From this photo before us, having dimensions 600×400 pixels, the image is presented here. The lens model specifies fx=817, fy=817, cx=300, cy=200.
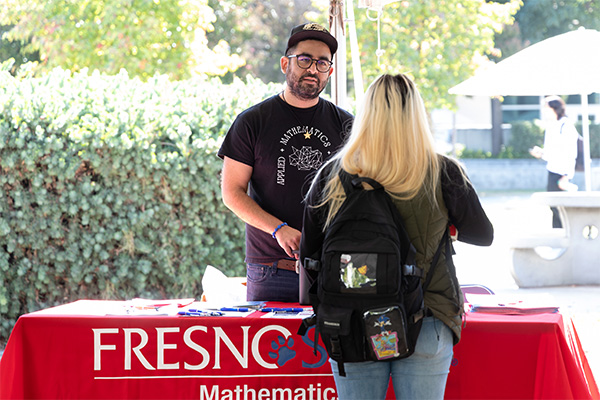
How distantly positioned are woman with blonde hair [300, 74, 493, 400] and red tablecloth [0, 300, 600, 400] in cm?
72

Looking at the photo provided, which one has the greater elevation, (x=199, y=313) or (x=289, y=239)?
(x=289, y=239)

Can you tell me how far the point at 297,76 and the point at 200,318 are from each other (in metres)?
1.17

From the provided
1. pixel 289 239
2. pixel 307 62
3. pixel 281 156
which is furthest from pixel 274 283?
pixel 307 62

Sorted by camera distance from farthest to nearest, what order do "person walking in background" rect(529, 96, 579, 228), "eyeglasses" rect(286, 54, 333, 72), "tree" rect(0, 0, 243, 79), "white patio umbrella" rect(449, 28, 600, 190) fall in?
"tree" rect(0, 0, 243, 79)
"person walking in background" rect(529, 96, 579, 228)
"white patio umbrella" rect(449, 28, 600, 190)
"eyeglasses" rect(286, 54, 333, 72)

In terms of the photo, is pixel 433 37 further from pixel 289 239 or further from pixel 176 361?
pixel 176 361

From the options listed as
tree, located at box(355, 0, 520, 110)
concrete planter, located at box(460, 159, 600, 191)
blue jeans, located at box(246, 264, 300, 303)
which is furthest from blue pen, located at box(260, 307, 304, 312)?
concrete planter, located at box(460, 159, 600, 191)

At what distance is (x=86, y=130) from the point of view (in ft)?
19.7

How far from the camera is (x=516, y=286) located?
8898 mm

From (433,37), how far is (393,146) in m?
17.5

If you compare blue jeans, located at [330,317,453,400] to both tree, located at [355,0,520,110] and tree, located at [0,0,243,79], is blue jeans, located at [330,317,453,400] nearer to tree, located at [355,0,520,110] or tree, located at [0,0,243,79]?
tree, located at [0,0,243,79]

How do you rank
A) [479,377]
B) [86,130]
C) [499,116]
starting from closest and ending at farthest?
[479,377] → [86,130] → [499,116]

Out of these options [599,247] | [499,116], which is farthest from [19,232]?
[499,116]

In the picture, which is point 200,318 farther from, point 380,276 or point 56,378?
point 380,276

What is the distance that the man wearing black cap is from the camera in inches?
146
